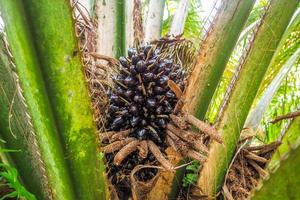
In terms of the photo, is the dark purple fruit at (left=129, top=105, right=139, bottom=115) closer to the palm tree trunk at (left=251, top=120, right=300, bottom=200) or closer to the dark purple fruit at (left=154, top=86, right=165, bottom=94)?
the dark purple fruit at (left=154, top=86, right=165, bottom=94)

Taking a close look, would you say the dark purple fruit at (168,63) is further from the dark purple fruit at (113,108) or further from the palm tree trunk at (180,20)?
the palm tree trunk at (180,20)

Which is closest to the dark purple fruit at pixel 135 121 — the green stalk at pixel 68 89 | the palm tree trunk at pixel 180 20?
the green stalk at pixel 68 89

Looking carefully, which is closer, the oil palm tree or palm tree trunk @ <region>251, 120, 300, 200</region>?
palm tree trunk @ <region>251, 120, 300, 200</region>

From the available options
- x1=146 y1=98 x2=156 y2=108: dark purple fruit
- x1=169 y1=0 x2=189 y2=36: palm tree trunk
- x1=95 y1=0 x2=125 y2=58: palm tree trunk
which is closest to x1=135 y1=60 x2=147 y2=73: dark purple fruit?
x1=146 y1=98 x2=156 y2=108: dark purple fruit

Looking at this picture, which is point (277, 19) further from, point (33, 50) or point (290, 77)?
point (290, 77)

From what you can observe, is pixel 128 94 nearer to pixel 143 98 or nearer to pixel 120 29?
pixel 143 98

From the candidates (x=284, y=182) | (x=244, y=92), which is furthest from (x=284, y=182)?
(x=244, y=92)
